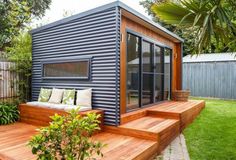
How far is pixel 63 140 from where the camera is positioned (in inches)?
92.3

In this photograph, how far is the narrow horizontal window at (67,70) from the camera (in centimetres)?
493

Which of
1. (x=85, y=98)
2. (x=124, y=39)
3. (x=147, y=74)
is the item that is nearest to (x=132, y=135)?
(x=85, y=98)

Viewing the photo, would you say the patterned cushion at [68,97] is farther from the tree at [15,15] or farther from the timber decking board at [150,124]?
the tree at [15,15]

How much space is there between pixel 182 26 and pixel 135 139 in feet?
6.90

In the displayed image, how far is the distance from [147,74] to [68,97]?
2.18 meters

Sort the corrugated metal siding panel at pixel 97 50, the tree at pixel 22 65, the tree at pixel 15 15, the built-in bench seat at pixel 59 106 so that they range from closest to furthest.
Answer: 1. the corrugated metal siding panel at pixel 97 50
2. the built-in bench seat at pixel 59 106
3. the tree at pixel 22 65
4. the tree at pixel 15 15

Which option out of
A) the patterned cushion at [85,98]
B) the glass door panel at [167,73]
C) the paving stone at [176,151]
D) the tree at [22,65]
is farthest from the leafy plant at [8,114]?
the glass door panel at [167,73]

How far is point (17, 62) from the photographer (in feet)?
20.3

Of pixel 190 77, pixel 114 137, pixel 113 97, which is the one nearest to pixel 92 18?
pixel 113 97

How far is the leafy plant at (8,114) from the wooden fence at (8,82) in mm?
376

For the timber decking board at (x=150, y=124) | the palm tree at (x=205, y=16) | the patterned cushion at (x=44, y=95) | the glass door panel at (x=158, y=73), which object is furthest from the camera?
the glass door panel at (x=158, y=73)

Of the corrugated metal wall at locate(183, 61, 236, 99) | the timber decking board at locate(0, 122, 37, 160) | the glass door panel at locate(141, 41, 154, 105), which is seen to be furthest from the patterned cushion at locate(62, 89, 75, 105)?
the corrugated metal wall at locate(183, 61, 236, 99)

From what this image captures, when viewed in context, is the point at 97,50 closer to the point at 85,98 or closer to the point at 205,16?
the point at 85,98

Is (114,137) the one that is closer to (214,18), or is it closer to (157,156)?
(157,156)
